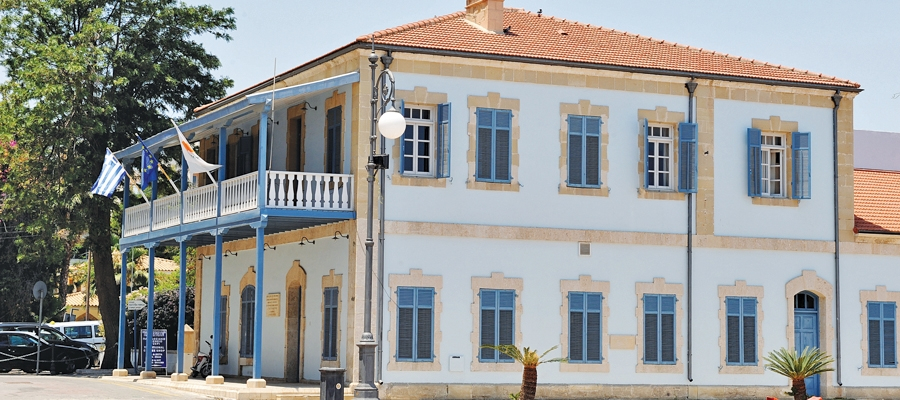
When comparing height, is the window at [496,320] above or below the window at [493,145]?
below

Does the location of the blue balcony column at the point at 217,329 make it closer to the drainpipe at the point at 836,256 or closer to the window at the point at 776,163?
the window at the point at 776,163

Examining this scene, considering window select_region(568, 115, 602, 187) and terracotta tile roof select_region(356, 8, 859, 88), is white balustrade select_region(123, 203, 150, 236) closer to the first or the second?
terracotta tile roof select_region(356, 8, 859, 88)

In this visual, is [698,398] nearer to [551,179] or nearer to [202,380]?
[551,179]

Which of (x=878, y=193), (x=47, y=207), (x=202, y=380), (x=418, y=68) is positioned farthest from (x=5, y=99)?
(x=878, y=193)

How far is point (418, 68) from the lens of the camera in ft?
86.9

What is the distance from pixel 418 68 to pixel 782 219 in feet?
28.3

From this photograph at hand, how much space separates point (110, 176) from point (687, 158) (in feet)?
41.5

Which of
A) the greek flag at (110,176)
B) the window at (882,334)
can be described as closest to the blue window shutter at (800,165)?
the window at (882,334)

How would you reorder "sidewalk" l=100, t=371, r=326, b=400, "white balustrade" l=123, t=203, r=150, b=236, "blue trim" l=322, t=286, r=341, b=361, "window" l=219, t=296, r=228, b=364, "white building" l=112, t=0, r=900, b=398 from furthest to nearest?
1. "window" l=219, t=296, r=228, b=364
2. "white balustrade" l=123, t=203, r=150, b=236
3. "blue trim" l=322, t=286, r=341, b=361
4. "white building" l=112, t=0, r=900, b=398
5. "sidewalk" l=100, t=371, r=326, b=400

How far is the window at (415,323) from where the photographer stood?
1024 inches

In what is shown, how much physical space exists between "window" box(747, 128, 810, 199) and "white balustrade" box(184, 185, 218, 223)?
1107 cm

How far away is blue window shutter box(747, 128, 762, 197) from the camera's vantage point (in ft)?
95.2

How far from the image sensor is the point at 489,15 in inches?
1141

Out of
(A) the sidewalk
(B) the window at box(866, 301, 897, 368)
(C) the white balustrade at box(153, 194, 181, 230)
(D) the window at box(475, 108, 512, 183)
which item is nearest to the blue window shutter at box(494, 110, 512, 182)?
(D) the window at box(475, 108, 512, 183)
